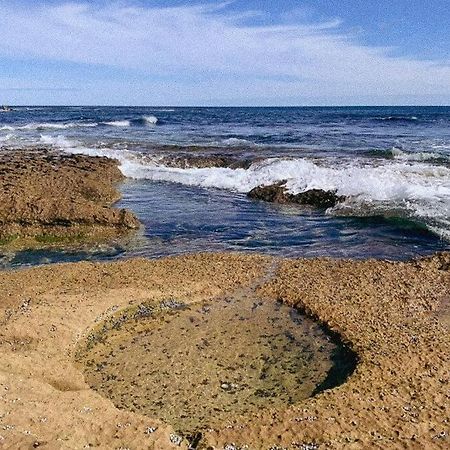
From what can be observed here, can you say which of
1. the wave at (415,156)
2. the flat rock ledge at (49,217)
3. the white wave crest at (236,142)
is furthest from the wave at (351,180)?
the white wave crest at (236,142)

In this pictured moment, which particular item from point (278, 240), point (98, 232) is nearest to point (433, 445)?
point (278, 240)

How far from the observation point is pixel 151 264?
834 centimetres

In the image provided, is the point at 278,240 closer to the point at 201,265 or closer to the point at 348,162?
the point at 201,265

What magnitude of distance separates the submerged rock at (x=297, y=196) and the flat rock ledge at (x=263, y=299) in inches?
217

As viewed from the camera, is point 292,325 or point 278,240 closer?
point 292,325

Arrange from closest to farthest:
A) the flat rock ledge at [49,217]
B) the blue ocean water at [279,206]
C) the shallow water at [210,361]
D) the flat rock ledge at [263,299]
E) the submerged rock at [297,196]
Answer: the flat rock ledge at [263,299]
the shallow water at [210,361]
the blue ocean water at [279,206]
the flat rock ledge at [49,217]
the submerged rock at [297,196]

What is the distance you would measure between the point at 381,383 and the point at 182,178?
13.9 metres

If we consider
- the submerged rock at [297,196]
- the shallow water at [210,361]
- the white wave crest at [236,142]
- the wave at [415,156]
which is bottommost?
the shallow water at [210,361]

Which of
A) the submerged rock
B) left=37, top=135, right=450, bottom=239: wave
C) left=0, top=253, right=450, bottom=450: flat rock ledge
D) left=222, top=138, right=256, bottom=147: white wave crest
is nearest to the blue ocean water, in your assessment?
left=37, top=135, right=450, bottom=239: wave

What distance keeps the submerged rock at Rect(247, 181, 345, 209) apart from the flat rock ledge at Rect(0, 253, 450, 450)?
551cm

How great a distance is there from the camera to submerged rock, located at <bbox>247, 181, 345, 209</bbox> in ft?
45.3

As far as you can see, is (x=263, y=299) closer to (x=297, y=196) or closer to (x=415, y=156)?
(x=297, y=196)

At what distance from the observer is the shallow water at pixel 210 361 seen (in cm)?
474

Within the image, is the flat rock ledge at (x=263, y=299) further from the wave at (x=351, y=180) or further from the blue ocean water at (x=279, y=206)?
the wave at (x=351, y=180)
